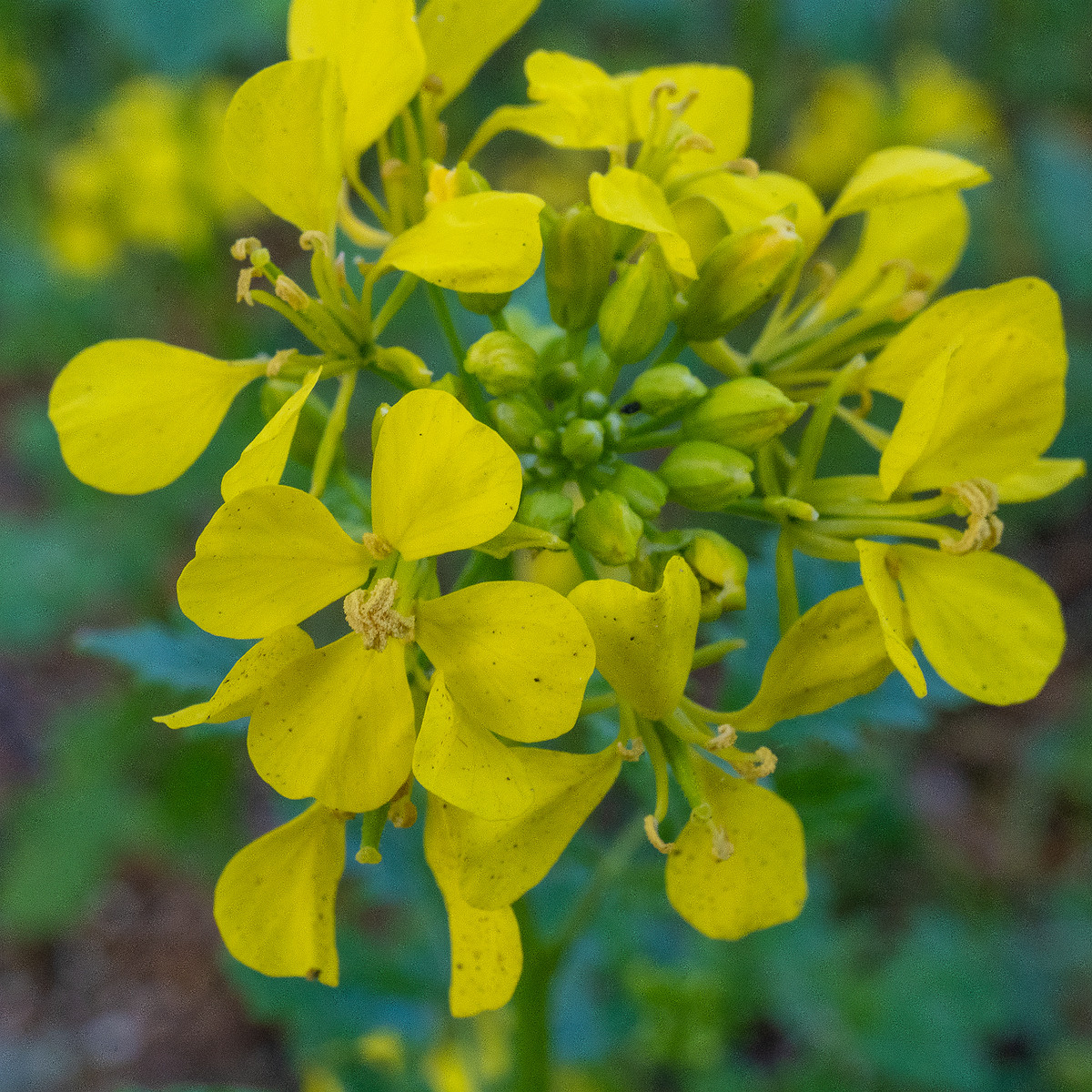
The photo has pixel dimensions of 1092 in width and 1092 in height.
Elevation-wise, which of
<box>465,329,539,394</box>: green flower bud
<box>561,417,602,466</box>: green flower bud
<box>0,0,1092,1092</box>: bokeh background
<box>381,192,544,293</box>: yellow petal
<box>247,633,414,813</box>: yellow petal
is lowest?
<box>0,0,1092,1092</box>: bokeh background

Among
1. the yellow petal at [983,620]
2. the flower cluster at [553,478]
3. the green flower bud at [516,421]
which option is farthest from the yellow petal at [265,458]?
the yellow petal at [983,620]

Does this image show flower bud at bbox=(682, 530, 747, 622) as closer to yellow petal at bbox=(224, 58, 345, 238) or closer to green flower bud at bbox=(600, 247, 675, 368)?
green flower bud at bbox=(600, 247, 675, 368)

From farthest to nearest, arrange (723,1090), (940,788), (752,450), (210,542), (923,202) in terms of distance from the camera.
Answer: (940,788)
(723,1090)
(923,202)
(752,450)
(210,542)

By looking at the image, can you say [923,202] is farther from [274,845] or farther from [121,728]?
[121,728]

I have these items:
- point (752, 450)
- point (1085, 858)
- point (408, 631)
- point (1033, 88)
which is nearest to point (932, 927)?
point (1085, 858)

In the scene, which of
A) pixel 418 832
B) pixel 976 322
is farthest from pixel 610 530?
pixel 418 832

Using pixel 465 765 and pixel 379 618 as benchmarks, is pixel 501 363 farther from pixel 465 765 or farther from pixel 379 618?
pixel 465 765

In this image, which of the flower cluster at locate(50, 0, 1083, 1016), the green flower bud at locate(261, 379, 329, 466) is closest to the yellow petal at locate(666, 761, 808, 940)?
the flower cluster at locate(50, 0, 1083, 1016)
